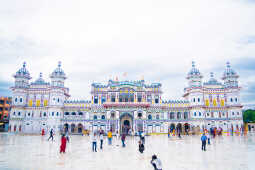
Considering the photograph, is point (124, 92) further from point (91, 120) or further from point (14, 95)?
point (14, 95)

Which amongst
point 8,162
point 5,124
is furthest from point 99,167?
point 5,124

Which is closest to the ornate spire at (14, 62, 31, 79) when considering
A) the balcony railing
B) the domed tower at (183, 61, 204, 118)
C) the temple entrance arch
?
the balcony railing

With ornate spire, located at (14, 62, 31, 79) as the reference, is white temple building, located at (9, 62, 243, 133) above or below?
below

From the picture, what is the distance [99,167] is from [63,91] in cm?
4616

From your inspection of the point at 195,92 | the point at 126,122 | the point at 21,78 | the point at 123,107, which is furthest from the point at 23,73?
the point at 195,92

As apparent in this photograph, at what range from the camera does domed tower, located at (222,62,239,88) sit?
51.9 meters

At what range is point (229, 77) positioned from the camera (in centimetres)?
5238

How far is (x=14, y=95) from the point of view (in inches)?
2026

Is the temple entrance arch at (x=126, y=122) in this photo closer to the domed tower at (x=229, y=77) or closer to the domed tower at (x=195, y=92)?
the domed tower at (x=195, y=92)

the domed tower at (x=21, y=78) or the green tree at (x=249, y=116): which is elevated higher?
the domed tower at (x=21, y=78)

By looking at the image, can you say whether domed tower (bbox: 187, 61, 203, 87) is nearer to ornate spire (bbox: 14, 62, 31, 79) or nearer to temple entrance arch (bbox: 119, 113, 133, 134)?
temple entrance arch (bbox: 119, 113, 133, 134)

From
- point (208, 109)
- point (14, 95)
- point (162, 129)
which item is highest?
point (14, 95)

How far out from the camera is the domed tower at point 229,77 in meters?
51.9

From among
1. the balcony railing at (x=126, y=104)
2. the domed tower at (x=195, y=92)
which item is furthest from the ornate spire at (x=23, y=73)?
the domed tower at (x=195, y=92)
